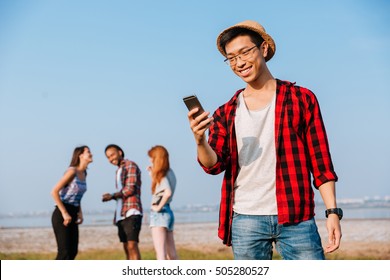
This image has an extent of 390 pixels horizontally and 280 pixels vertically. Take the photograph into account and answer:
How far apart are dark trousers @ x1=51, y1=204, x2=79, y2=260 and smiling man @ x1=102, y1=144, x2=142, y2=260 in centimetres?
60

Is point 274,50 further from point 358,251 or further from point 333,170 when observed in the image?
point 358,251

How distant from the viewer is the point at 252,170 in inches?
126

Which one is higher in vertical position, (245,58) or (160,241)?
(245,58)

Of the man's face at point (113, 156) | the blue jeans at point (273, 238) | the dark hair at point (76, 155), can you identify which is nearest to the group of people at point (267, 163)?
the blue jeans at point (273, 238)

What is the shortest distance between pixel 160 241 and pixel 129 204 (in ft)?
2.08

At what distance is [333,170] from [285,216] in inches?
13.8

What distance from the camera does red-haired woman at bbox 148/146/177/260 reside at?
313 inches

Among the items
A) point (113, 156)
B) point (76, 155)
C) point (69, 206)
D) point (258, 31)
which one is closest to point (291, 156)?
point (258, 31)

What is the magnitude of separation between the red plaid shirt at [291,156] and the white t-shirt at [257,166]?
0.11 feet

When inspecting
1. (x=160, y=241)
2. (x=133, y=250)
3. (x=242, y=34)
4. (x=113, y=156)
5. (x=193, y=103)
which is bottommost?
(x=133, y=250)

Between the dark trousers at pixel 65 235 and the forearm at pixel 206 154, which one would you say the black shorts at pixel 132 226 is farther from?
the forearm at pixel 206 154

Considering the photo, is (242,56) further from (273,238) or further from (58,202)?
(58,202)

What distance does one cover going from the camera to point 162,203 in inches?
313
